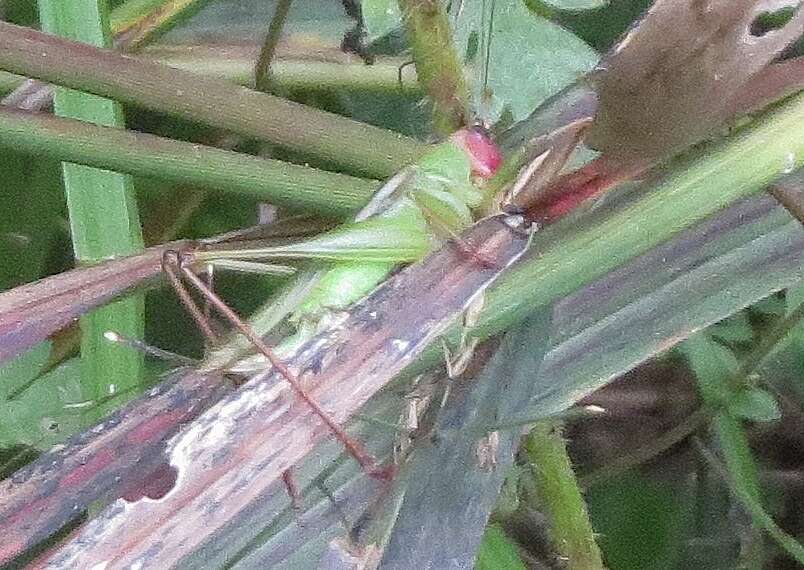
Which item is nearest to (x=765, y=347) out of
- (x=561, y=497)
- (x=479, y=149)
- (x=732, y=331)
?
(x=732, y=331)

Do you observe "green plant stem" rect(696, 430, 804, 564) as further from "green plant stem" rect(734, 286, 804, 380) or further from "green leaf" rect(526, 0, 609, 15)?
"green leaf" rect(526, 0, 609, 15)

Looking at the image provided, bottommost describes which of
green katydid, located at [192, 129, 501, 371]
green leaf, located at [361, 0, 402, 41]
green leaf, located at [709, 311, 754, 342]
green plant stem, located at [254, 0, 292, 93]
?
green leaf, located at [709, 311, 754, 342]

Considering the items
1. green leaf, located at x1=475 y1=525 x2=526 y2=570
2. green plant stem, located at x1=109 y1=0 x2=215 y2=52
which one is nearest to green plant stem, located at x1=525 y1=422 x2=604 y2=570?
green leaf, located at x1=475 y1=525 x2=526 y2=570

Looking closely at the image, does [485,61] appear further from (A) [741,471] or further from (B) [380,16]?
(A) [741,471]

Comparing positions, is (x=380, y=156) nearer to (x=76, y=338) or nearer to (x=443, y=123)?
(x=443, y=123)

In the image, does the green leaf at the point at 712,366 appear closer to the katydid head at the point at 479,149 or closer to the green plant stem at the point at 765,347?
the green plant stem at the point at 765,347

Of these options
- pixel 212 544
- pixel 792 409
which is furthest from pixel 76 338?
pixel 792 409
